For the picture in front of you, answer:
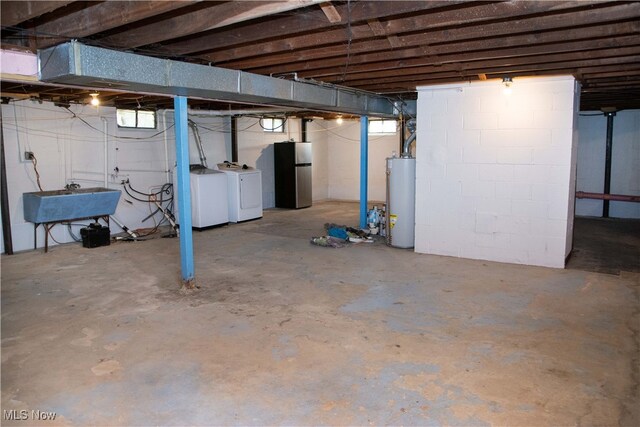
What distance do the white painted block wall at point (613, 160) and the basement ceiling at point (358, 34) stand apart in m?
4.44

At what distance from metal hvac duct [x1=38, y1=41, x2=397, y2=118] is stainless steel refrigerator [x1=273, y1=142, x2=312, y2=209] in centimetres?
450

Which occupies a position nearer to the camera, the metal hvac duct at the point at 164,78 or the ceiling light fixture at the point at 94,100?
the metal hvac duct at the point at 164,78

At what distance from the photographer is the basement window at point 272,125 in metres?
10.4

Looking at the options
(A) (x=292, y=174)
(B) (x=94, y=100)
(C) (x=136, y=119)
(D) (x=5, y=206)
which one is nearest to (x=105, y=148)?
Answer: (C) (x=136, y=119)

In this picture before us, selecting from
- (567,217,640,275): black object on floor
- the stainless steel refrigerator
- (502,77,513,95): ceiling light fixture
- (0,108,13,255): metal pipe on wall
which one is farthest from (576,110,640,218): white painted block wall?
(0,108,13,255): metal pipe on wall

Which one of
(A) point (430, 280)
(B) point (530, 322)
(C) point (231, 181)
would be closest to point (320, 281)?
(A) point (430, 280)

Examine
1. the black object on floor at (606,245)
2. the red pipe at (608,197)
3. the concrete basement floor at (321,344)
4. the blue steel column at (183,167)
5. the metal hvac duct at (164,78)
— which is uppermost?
the metal hvac duct at (164,78)

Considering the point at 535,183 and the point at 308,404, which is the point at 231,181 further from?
the point at 308,404

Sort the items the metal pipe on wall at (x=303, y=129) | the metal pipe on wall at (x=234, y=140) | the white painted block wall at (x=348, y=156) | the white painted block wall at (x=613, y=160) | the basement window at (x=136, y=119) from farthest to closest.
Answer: the metal pipe on wall at (x=303, y=129)
the white painted block wall at (x=348, y=156)
the metal pipe on wall at (x=234, y=140)
the white painted block wall at (x=613, y=160)
the basement window at (x=136, y=119)

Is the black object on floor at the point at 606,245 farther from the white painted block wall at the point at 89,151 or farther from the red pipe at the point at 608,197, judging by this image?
the white painted block wall at the point at 89,151

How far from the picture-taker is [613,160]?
8953 millimetres

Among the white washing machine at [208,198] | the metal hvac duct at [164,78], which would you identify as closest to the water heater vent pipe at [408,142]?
the metal hvac duct at [164,78]

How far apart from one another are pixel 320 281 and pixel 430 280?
1.17 meters

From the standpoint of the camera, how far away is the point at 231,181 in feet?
27.8
